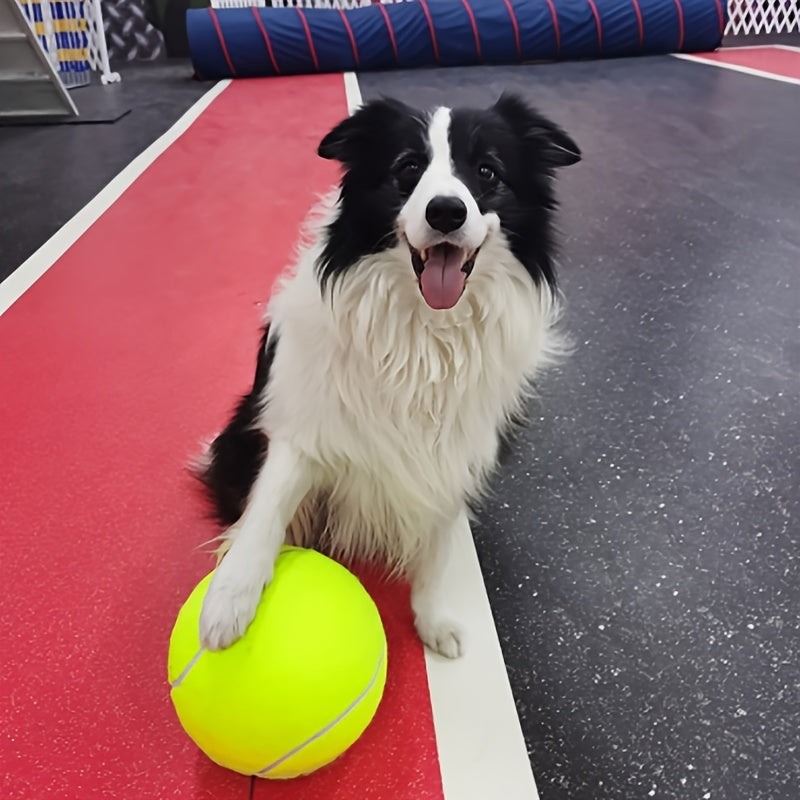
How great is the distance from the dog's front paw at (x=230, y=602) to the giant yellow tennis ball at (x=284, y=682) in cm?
2

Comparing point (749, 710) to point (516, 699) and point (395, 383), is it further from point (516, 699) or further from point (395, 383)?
point (395, 383)

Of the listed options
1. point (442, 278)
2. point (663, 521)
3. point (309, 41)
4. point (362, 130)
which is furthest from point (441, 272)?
point (309, 41)

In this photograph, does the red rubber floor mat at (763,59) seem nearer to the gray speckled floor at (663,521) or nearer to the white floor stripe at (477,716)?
the gray speckled floor at (663,521)

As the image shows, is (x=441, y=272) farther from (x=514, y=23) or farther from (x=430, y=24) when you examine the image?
(x=514, y=23)

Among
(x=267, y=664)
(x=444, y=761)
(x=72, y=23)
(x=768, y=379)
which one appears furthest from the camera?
(x=72, y=23)

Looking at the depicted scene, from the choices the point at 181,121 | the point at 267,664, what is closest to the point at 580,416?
the point at 267,664

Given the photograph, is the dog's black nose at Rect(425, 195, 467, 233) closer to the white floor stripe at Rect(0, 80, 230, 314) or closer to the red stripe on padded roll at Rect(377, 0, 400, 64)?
the white floor stripe at Rect(0, 80, 230, 314)

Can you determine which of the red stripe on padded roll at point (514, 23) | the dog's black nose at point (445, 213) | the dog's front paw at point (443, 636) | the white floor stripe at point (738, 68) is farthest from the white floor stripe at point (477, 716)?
the red stripe on padded roll at point (514, 23)

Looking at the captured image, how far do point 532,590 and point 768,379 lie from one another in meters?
1.36

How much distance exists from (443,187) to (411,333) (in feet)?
1.00

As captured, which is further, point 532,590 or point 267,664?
point 532,590

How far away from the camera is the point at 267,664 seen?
127 cm

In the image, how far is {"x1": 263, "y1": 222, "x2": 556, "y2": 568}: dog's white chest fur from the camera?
161cm

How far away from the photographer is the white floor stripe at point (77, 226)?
3.21m
